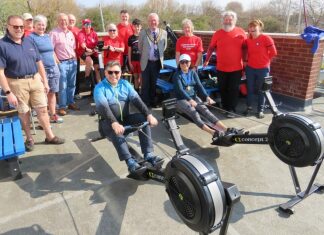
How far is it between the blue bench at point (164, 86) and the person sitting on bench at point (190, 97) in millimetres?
999

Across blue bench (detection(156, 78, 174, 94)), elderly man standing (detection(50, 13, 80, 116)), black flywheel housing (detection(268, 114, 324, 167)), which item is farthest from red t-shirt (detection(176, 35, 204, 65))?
black flywheel housing (detection(268, 114, 324, 167))

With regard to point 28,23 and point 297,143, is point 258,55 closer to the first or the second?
point 297,143

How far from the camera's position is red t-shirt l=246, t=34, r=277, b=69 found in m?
5.11

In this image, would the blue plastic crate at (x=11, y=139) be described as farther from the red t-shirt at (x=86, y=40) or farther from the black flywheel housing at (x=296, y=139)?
the black flywheel housing at (x=296, y=139)

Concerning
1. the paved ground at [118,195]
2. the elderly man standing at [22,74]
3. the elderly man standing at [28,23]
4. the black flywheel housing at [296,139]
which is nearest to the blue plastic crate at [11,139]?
the elderly man standing at [22,74]

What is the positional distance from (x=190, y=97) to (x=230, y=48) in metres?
1.23

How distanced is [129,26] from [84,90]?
1.89 metres

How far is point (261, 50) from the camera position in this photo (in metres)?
5.17

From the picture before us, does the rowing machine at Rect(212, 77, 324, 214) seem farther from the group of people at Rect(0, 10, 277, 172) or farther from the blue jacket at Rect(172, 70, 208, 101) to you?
the blue jacket at Rect(172, 70, 208, 101)

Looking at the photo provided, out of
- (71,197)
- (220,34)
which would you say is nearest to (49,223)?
(71,197)

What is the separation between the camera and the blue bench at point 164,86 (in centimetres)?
582

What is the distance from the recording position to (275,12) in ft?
76.4

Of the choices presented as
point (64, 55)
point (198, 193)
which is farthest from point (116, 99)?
point (64, 55)

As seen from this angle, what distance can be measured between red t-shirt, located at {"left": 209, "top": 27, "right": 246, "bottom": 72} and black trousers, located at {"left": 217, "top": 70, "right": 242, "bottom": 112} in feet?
0.37
